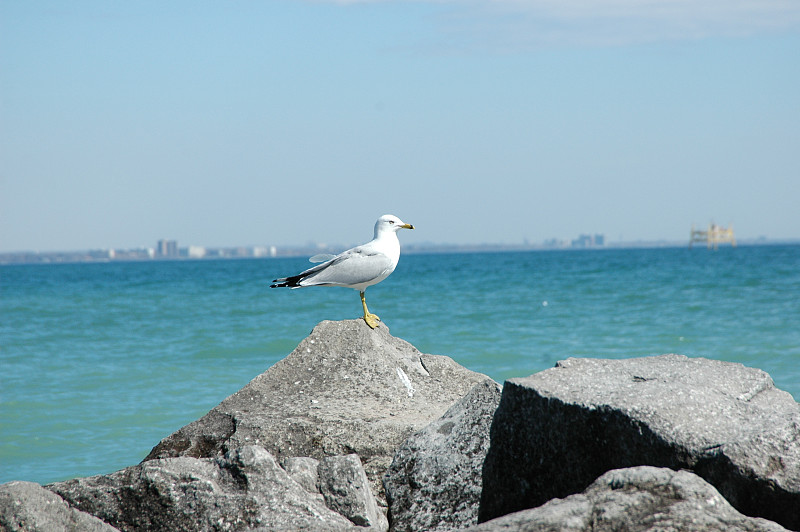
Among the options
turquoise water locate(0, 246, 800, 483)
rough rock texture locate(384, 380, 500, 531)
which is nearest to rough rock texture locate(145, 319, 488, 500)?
rough rock texture locate(384, 380, 500, 531)

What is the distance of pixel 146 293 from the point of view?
36750 mm

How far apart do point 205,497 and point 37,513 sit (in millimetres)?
666

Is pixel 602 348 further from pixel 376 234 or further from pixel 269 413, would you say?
pixel 269 413

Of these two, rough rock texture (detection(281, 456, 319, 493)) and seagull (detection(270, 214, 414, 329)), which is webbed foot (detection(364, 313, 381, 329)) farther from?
rough rock texture (detection(281, 456, 319, 493))

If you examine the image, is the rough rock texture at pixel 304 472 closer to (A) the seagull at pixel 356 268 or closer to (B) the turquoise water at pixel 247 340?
(A) the seagull at pixel 356 268

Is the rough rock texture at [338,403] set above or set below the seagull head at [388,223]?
below

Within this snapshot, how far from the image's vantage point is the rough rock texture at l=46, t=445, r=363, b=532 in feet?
11.0

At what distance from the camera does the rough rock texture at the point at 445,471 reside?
3.66 m

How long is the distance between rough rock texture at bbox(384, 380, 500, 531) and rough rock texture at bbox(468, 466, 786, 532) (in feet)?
3.88

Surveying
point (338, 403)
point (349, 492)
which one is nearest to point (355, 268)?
point (338, 403)

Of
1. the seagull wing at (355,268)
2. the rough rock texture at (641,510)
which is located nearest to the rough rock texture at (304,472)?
the rough rock texture at (641,510)

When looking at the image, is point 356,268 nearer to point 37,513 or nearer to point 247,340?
point 37,513

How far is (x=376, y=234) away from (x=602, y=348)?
8660 mm

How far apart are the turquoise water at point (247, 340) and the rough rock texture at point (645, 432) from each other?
5.29m
